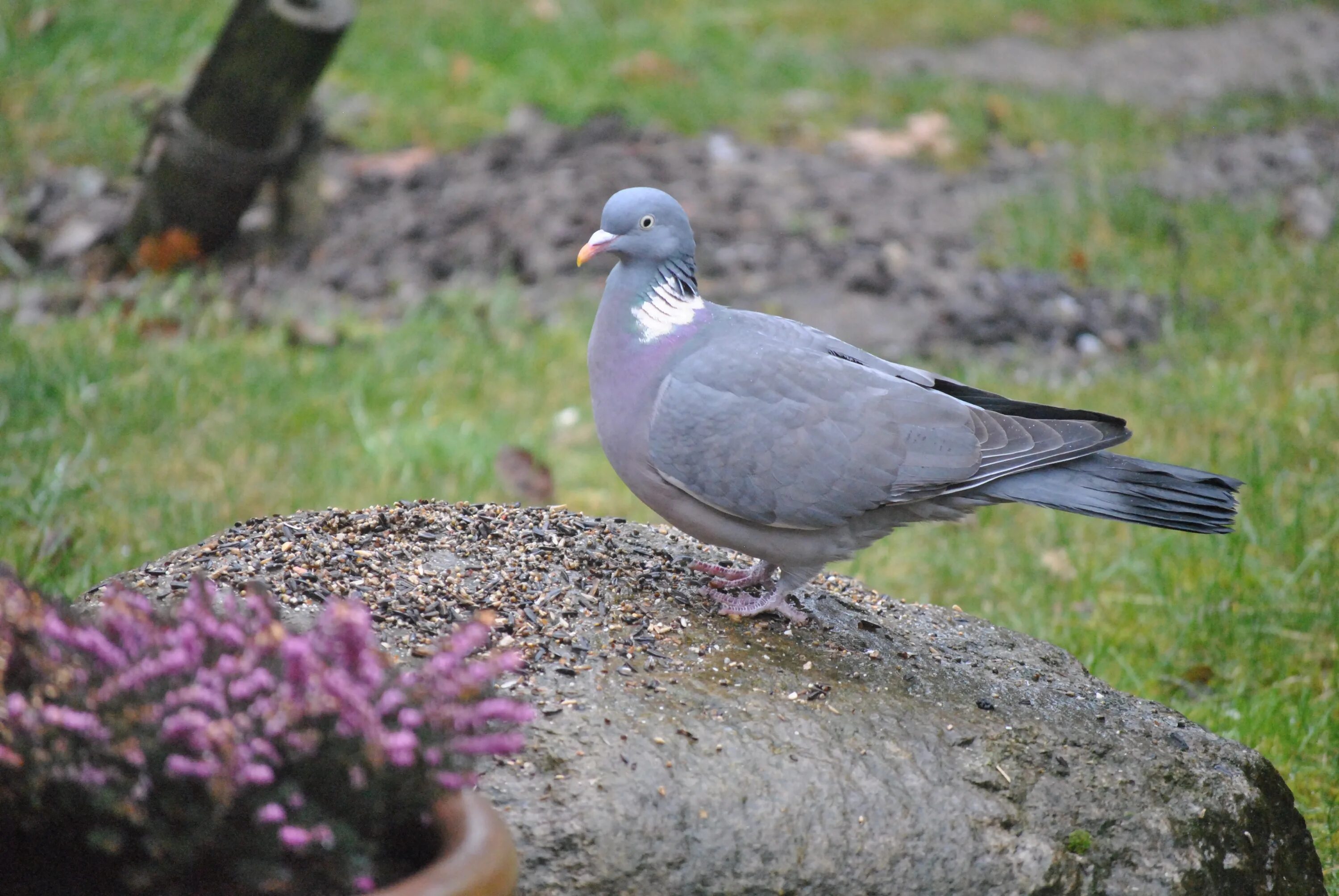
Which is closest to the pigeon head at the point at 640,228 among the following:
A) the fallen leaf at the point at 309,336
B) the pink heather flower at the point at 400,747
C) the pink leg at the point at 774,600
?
the pink leg at the point at 774,600

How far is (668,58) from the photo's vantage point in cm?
860

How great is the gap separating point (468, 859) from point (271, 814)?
0.83 ft

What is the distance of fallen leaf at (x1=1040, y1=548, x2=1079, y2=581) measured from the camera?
14.4 ft

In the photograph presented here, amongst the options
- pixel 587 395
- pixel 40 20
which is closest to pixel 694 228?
pixel 587 395

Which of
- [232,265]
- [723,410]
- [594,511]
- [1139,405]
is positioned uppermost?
[723,410]

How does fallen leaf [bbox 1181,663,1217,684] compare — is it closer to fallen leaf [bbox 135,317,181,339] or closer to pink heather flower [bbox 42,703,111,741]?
pink heather flower [bbox 42,703,111,741]

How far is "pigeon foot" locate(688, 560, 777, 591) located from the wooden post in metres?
3.74

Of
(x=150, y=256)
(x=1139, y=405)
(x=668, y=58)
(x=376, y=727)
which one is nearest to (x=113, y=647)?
(x=376, y=727)

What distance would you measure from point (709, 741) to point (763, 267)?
13.9 feet

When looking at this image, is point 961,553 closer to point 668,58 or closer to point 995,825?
point 995,825

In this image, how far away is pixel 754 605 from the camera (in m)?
2.91

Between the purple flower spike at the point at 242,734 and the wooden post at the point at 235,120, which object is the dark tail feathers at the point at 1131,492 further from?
the wooden post at the point at 235,120

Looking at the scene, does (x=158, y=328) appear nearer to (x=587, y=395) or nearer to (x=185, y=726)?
(x=587, y=395)

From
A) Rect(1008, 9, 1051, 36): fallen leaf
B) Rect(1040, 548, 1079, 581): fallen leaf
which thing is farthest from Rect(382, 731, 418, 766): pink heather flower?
Rect(1008, 9, 1051, 36): fallen leaf
